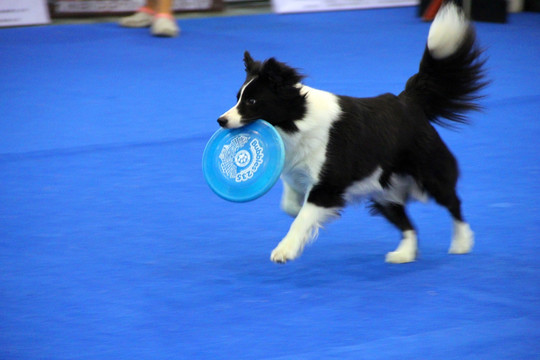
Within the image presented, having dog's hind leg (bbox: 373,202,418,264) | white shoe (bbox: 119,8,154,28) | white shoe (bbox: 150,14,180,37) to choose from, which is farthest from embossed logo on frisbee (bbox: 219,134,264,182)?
white shoe (bbox: 119,8,154,28)

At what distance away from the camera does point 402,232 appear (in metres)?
4.37

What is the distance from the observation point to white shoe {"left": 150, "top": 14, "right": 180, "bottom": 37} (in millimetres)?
10359

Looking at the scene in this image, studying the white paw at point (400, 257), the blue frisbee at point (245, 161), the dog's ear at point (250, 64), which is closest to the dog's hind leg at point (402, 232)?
the white paw at point (400, 257)

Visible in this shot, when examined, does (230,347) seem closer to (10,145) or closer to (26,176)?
(26,176)

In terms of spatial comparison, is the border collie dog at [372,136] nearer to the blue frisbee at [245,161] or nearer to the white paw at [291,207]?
the white paw at [291,207]

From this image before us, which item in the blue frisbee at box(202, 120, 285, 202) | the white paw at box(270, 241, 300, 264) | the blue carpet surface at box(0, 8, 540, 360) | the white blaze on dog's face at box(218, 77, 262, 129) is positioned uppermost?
the white blaze on dog's face at box(218, 77, 262, 129)

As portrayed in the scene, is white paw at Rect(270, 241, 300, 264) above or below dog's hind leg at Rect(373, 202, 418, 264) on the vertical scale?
above

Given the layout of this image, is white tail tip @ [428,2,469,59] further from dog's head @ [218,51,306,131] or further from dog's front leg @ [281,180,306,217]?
dog's front leg @ [281,180,306,217]

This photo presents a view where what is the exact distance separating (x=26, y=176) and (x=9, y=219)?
919 mm

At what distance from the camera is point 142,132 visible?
6.94 meters

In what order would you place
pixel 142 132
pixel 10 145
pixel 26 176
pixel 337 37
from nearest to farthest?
pixel 26 176, pixel 10 145, pixel 142 132, pixel 337 37

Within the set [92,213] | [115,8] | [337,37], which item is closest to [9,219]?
[92,213]

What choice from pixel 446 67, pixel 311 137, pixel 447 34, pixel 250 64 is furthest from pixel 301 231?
pixel 447 34

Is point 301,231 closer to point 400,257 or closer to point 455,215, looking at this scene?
point 400,257
